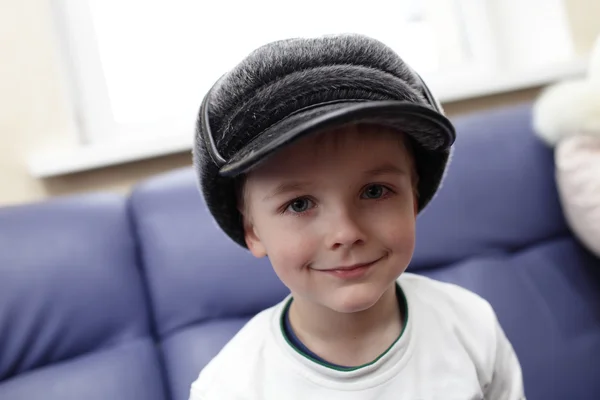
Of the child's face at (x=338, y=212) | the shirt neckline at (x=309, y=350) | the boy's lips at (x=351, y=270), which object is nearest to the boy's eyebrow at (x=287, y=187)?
the child's face at (x=338, y=212)

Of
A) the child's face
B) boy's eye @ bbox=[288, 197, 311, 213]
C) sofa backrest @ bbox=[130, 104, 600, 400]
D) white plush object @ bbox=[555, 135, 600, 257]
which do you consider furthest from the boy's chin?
white plush object @ bbox=[555, 135, 600, 257]

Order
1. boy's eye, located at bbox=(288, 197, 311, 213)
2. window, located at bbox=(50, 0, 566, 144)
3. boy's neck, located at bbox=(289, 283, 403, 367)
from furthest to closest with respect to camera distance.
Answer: window, located at bbox=(50, 0, 566, 144) < boy's neck, located at bbox=(289, 283, 403, 367) < boy's eye, located at bbox=(288, 197, 311, 213)

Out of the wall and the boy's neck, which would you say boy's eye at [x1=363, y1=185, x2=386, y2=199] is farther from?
the wall

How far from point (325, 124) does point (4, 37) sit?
0.99 metres

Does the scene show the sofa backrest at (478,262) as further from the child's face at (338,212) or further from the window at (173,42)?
the child's face at (338,212)

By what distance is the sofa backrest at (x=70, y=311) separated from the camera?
37.8 inches

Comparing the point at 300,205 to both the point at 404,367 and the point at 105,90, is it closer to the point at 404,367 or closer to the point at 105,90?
the point at 404,367

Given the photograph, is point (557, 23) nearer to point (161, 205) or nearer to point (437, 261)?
point (437, 261)

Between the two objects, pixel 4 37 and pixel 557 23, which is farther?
pixel 557 23

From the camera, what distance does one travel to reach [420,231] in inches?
45.6

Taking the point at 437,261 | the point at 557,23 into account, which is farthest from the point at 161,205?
the point at 557,23

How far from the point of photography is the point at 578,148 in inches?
45.1

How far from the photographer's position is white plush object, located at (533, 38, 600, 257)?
43.8 inches

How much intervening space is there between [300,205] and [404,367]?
0.93 ft
